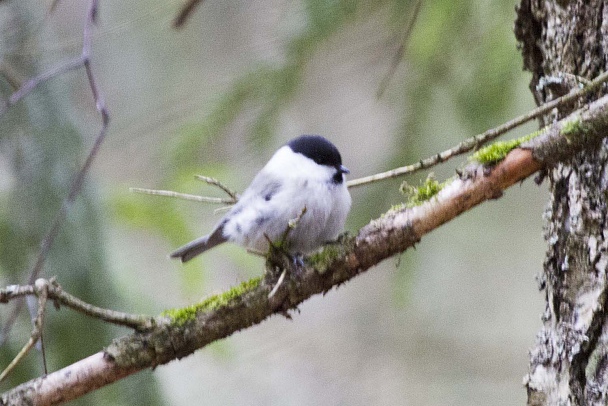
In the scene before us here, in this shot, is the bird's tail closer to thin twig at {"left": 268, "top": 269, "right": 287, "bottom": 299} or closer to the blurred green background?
the blurred green background

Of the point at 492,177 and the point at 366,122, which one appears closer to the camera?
the point at 492,177

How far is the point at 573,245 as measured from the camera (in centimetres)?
117

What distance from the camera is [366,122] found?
343cm

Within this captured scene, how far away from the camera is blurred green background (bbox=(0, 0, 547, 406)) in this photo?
144cm

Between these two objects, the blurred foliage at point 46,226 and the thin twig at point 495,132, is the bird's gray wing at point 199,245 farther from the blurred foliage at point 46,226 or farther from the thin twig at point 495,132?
the thin twig at point 495,132

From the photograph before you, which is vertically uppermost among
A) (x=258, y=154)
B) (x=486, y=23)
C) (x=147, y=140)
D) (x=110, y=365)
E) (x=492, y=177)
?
(x=147, y=140)

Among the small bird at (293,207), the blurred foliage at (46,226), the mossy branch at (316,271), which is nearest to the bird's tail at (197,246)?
the small bird at (293,207)

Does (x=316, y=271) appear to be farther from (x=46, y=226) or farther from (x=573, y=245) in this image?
(x=46, y=226)

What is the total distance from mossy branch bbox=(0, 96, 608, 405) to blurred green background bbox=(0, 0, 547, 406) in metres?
0.26

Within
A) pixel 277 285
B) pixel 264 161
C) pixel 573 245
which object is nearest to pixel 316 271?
pixel 277 285

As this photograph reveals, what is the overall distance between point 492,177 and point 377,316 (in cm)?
224

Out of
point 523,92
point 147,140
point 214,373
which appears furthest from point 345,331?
point 523,92

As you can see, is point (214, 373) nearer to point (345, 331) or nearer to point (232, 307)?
point (345, 331)

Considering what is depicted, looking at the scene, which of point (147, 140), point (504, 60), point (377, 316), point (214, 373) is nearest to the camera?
point (504, 60)
